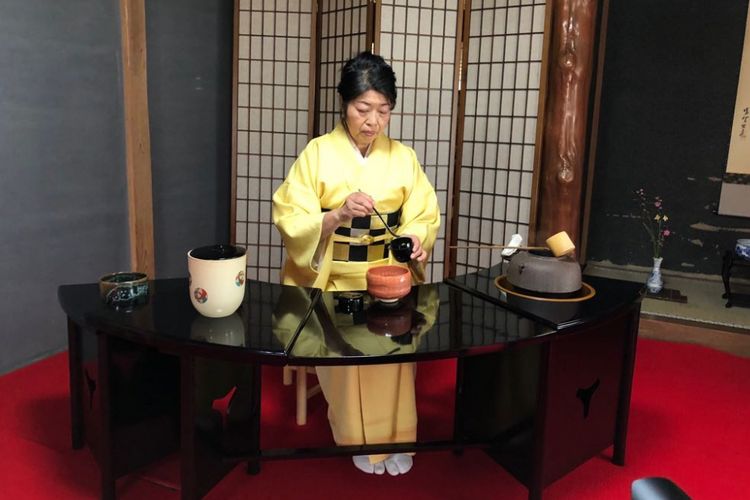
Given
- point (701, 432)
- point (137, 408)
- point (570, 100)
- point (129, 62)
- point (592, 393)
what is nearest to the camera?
point (137, 408)

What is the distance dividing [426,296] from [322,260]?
1.81 feet

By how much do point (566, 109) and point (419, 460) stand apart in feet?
7.97

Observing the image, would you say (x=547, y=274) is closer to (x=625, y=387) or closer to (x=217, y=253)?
(x=625, y=387)

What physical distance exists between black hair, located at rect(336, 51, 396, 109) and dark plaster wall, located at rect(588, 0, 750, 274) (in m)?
3.38

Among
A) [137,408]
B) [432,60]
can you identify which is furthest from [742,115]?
[137,408]

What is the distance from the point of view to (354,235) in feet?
8.43

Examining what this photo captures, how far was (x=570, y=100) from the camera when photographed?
3.92 meters

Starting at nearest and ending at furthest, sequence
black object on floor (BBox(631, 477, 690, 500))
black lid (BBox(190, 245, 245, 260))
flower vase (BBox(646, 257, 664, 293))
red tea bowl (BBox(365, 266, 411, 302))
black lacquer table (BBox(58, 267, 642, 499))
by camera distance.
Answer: black object on floor (BBox(631, 477, 690, 500)) → black lacquer table (BBox(58, 267, 642, 499)) → black lid (BBox(190, 245, 245, 260)) → red tea bowl (BBox(365, 266, 411, 302)) → flower vase (BBox(646, 257, 664, 293))

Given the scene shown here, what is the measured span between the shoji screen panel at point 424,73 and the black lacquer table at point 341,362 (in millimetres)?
1830

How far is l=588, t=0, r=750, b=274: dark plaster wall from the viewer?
4777 mm

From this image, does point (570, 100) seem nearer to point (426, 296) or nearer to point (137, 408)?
point (426, 296)

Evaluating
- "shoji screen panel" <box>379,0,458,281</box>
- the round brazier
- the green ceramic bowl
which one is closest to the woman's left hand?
the round brazier

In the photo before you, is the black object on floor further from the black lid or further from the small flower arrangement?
the small flower arrangement

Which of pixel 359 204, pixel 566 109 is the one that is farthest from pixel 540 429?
pixel 566 109
